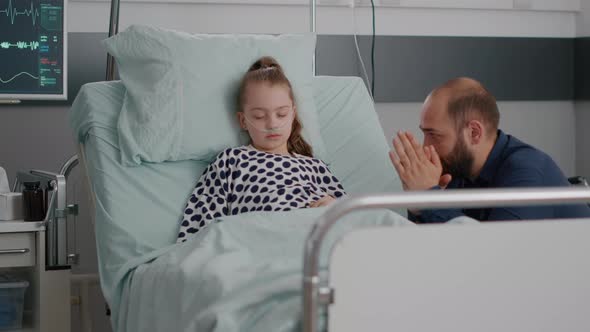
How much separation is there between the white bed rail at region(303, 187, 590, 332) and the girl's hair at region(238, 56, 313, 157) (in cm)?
121

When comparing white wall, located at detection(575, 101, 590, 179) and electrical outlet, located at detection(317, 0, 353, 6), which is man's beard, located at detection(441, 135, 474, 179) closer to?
electrical outlet, located at detection(317, 0, 353, 6)

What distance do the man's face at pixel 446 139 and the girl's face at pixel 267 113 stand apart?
392mm

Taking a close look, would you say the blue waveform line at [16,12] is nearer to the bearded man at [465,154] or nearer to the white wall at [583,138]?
the bearded man at [465,154]

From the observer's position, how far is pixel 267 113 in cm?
247

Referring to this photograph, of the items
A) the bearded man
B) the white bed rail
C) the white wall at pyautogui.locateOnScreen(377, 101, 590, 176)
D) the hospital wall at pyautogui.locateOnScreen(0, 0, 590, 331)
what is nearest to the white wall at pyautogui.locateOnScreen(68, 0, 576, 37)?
the hospital wall at pyautogui.locateOnScreen(0, 0, 590, 331)

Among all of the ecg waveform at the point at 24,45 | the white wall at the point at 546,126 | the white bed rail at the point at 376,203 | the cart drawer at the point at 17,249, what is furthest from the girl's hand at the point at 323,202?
the white wall at the point at 546,126

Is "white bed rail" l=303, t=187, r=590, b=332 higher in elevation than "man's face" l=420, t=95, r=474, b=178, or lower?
lower

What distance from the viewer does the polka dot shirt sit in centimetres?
237

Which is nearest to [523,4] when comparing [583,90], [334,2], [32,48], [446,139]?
[583,90]

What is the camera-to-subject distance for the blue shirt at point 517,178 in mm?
2150

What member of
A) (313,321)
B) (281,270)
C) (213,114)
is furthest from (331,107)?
(313,321)

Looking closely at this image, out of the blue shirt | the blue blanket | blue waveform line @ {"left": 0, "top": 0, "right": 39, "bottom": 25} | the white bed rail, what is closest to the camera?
the white bed rail

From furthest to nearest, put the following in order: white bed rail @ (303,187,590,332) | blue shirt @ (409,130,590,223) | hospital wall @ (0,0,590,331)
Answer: hospital wall @ (0,0,590,331)
blue shirt @ (409,130,590,223)
white bed rail @ (303,187,590,332)

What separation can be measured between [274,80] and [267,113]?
0.32 feet
